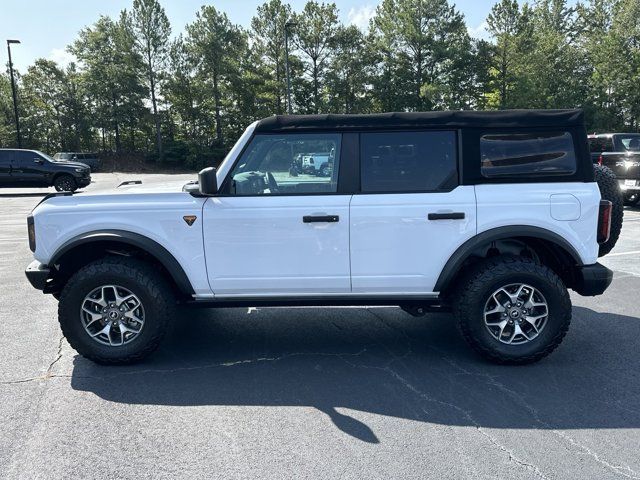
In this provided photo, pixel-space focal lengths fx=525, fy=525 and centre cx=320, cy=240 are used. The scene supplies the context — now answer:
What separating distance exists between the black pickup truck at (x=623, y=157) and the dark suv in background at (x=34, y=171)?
17.6 meters

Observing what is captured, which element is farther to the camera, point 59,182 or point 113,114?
point 113,114

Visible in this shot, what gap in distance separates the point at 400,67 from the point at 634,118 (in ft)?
66.8

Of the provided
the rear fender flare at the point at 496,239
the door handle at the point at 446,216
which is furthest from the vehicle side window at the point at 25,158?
the rear fender flare at the point at 496,239

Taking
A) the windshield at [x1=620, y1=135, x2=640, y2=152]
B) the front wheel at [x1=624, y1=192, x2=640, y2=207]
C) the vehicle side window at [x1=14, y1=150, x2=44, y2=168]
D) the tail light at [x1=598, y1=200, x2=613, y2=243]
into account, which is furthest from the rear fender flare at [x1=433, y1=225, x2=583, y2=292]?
the vehicle side window at [x1=14, y1=150, x2=44, y2=168]

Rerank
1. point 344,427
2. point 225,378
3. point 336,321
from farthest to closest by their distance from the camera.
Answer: point 336,321 → point 225,378 → point 344,427

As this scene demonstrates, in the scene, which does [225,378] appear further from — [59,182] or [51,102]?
[51,102]

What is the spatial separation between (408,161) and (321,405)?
1936mm

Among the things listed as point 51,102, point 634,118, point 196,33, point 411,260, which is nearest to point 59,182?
point 411,260

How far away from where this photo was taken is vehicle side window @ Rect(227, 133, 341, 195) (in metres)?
4.10

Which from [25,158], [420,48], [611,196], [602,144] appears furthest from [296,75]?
[611,196]

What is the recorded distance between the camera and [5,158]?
19859mm

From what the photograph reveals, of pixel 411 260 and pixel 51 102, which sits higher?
pixel 51 102

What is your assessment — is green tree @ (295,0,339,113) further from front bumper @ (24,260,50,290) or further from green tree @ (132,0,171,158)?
front bumper @ (24,260,50,290)

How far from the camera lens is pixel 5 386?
3.83m
